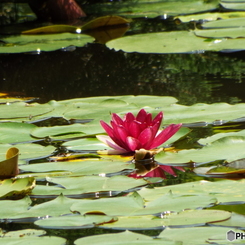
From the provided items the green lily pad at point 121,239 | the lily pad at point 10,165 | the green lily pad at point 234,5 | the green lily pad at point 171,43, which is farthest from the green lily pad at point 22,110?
the green lily pad at point 234,5

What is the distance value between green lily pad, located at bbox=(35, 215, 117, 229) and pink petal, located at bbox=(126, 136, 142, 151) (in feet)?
1.48

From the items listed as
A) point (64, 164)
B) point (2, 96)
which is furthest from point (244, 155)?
point (2, 96)

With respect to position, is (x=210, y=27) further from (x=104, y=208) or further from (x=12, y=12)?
(x=104, y=208)

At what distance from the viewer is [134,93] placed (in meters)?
2.40

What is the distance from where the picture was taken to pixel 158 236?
1.04 meters

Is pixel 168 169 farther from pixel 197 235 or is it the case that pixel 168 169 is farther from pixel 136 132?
pixel 197 235

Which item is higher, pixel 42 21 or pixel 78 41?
pixel 42 21

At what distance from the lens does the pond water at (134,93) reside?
1.21 m

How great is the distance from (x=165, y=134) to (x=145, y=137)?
0.07 meters

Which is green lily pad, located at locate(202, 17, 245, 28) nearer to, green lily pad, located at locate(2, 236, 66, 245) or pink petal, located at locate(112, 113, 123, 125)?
pink petal, located at locate(112, 113, 123, 125)

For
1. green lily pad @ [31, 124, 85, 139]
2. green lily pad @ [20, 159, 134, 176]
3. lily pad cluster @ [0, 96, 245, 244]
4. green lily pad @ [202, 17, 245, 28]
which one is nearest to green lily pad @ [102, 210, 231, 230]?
lily pad cluster @ [0, 96, 245, 244]

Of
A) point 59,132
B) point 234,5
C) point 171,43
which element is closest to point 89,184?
point 59,132

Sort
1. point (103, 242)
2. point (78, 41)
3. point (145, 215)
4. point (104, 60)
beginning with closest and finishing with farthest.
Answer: point (103, 242)
point (145, 215)
point (104, 60)
point (78, 41)

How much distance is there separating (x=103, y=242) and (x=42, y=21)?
399cm
